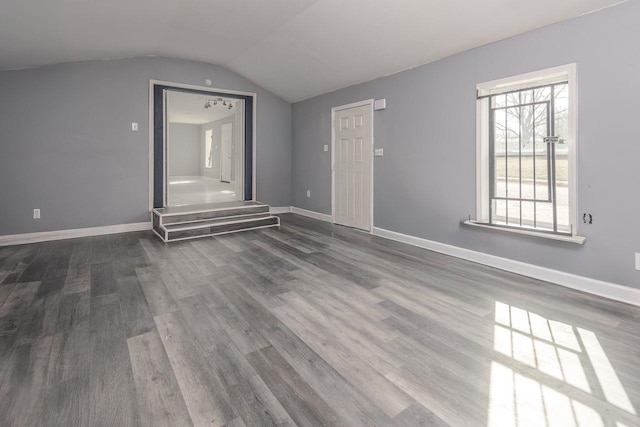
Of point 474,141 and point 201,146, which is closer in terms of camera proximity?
point 474,141

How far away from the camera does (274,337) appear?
208 cm

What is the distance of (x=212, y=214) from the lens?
521cm

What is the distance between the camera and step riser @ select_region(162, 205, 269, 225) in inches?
192

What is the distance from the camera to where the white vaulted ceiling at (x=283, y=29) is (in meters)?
3.00

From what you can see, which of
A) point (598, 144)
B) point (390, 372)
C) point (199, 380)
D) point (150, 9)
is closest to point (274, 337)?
point (199, 380)

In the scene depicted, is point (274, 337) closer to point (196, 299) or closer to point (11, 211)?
point (196, 299)

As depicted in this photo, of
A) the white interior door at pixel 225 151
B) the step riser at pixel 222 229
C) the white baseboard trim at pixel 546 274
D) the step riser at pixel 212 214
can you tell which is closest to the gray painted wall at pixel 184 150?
the white interior door at pixel 225 151

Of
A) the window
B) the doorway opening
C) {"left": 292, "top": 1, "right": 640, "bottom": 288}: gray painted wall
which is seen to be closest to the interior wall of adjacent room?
the doorway opening

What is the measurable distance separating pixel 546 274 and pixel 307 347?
2435 millimetres

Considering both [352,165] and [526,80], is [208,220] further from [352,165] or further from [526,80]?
[526,80]

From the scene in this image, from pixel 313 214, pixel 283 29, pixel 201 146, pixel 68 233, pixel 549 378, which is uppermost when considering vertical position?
pixel 201 146

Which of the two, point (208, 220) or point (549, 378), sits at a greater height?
point (208, 220)

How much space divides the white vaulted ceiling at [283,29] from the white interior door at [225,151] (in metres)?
6.06

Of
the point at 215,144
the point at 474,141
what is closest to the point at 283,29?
the point at 474,141
